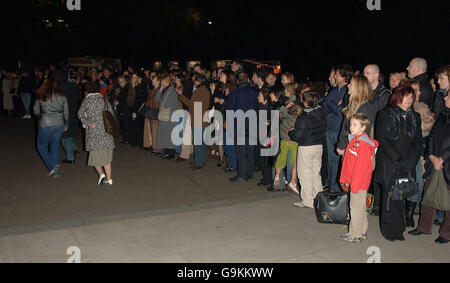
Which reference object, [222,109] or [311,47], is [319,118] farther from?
[311,47]

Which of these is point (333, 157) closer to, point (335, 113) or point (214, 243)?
point (335, 113)

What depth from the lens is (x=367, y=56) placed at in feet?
88.5

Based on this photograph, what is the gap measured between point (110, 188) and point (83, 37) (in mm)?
32239

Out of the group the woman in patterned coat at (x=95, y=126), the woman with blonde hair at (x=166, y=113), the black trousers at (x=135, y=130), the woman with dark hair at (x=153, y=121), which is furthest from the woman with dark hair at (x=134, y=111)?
the woman in patterned coat at (x=95, y=126)

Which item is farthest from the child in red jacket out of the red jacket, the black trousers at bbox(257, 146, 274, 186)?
the black trousers at bbox(257, 146, 274, 186)

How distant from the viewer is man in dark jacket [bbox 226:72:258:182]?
746 centimetres

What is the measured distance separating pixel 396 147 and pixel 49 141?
6.16 metres

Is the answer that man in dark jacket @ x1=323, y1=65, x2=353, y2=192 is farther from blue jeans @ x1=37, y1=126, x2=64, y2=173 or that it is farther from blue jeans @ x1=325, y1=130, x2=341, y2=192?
blue jeans @ x1=37, y1=126, x2=64, y2=173

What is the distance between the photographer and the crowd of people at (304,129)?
4871mm

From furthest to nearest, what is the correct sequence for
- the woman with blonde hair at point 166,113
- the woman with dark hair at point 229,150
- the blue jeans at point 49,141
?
the woman with blonde hair at point 166,113, the woman with dark hair at point 229,150, the blue jeans at point 49,141

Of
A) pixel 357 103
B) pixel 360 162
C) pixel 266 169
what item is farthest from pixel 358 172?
pixel 266 169

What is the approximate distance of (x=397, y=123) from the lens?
189 inches

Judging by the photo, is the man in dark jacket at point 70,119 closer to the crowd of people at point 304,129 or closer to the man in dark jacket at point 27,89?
the crowd of people at point 304,129

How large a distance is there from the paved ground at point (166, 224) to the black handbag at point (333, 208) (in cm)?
15
